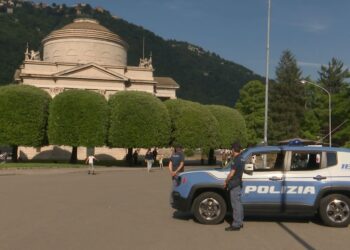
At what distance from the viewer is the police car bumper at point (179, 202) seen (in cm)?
1085

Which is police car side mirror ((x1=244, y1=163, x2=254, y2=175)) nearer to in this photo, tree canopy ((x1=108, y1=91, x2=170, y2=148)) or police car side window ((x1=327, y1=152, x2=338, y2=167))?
police car side window ((x1=327, y1=152, x2=338, y2=167))

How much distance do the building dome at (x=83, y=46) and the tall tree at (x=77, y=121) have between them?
31431mm

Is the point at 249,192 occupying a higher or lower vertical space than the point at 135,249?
higher

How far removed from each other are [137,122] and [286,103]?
36531 mm

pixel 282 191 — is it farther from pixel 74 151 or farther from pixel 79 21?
pixel 79 21

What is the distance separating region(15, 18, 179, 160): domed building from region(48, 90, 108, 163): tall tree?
17.9 metres

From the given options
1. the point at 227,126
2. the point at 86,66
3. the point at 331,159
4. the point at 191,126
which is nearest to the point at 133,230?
the point at 331,159

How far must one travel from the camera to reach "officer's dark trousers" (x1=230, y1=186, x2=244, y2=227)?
9867mm

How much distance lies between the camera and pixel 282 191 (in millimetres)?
10625

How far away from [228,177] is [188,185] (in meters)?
1.14

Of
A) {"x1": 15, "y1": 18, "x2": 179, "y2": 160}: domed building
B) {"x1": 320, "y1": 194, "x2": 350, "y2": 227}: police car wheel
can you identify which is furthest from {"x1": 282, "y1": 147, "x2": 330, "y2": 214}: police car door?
{"x1": 15, "y1": 18, "x2": 179, "y2": 160}: domed building

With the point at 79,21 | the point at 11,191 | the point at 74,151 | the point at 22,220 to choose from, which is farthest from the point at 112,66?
the point at 22,220

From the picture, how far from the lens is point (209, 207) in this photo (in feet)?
35.4

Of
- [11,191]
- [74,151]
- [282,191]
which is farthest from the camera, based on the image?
[74,151]
